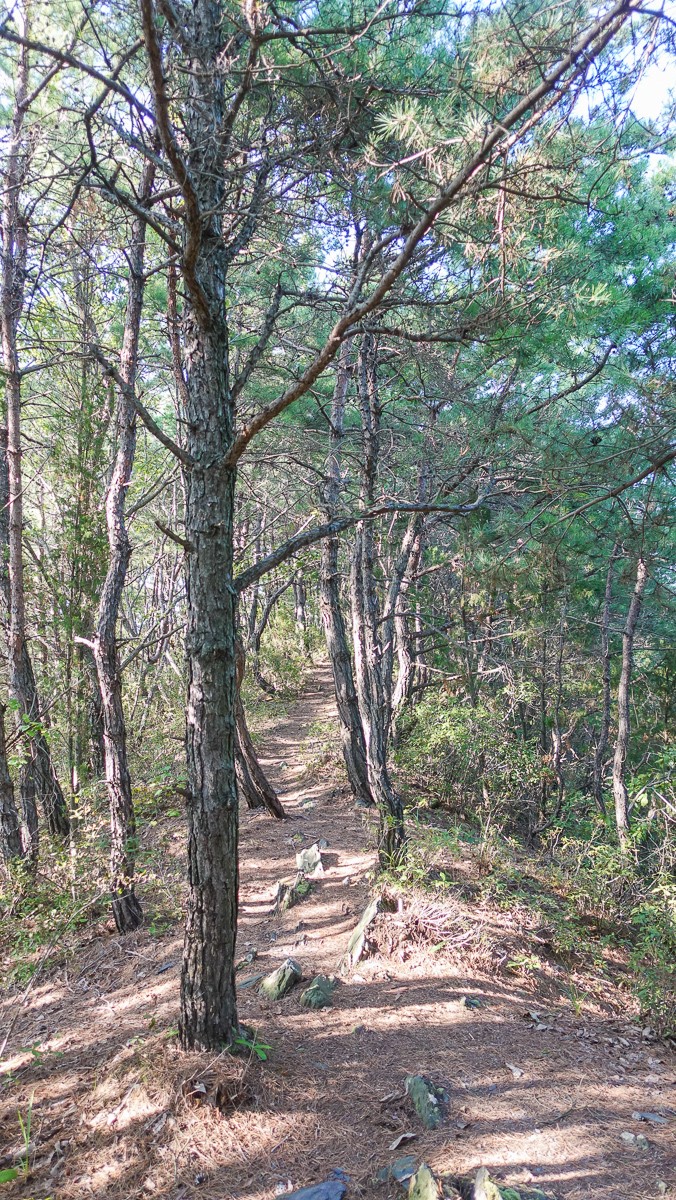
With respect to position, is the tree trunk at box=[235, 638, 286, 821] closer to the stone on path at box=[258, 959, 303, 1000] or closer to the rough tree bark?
the stone on path at box=[258, 959, 303, 1000]

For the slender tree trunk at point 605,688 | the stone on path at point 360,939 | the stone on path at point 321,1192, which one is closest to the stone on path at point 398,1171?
the stone on path at point 321,1192

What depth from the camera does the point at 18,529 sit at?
5730mm

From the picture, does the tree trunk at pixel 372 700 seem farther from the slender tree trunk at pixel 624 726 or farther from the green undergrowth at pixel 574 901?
the slender tree trunk at pixel 624 726

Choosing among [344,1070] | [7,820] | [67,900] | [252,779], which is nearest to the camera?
[344,1070]

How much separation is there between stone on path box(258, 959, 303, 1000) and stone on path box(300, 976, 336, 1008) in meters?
0.14

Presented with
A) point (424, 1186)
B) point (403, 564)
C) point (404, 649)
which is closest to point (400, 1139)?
point (424, 1186)

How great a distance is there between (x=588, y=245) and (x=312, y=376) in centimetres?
436

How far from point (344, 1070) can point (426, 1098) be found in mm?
491

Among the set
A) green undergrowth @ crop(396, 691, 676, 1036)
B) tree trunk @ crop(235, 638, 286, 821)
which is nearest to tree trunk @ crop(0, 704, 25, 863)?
tree trunk @ crop(235, 638, 286, 821)

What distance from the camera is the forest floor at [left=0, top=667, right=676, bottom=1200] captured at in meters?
Result: 2.76

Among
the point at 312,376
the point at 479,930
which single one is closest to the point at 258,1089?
the point at 479,930

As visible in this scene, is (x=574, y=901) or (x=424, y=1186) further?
(x=574, y=901)

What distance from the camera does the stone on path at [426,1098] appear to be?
10.1ft

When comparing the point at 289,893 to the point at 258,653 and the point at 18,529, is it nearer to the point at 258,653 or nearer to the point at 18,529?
the point at 18,529
